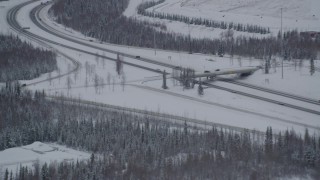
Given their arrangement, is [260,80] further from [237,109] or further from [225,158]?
[225,158]

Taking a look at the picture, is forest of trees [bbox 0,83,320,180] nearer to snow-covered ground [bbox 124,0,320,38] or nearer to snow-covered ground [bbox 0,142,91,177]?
snow-covered ground [bbox 0,142,91,177]

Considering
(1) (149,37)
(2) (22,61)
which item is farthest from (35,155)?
(1) (149,37)

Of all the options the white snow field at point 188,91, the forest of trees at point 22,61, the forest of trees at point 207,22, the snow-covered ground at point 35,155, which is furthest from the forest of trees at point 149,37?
the snow-covered ground at point 35,155

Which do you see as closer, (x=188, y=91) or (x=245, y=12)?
(x=188, y=91)

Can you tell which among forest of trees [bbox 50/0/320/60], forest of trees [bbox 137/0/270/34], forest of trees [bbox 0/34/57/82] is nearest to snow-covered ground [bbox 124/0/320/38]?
forest of trees [bbox 137/0/270/34]

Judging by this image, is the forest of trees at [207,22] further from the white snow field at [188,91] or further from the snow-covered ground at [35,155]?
the snow-covered ground at [35,155]

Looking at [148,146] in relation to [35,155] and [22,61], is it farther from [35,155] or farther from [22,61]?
[22,61]
